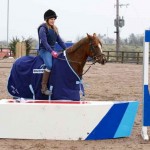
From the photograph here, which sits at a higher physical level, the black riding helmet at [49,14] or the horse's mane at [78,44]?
the black riding helmet at [49,14]

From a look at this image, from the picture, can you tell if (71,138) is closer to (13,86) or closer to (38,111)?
(38,111)

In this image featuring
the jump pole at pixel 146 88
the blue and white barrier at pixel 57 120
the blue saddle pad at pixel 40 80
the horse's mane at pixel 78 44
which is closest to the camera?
the blue and white barrier at pixel 57 120

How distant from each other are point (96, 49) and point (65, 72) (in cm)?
66

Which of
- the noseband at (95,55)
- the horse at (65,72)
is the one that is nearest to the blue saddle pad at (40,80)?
the horse at (65,72)

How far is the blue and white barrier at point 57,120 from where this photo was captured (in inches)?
256

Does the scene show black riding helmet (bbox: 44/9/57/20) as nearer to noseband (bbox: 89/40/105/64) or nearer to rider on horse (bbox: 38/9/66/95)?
rider on horse (bbox: 38/9/66/95)

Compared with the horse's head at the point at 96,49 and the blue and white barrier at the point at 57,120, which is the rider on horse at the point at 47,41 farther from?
the blue and white barrier at the point at 57,120

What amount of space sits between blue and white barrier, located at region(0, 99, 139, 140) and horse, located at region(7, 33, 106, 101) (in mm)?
973

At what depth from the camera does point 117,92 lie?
13211mm

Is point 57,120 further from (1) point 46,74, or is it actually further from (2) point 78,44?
(2) point 78,44

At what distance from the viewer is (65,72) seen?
7.50 m

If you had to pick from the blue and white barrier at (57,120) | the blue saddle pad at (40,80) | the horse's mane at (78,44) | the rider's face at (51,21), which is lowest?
the blue and white barrier at (57,120)

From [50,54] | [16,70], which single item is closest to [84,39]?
[50,54]

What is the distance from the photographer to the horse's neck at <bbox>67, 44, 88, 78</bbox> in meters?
7.57
